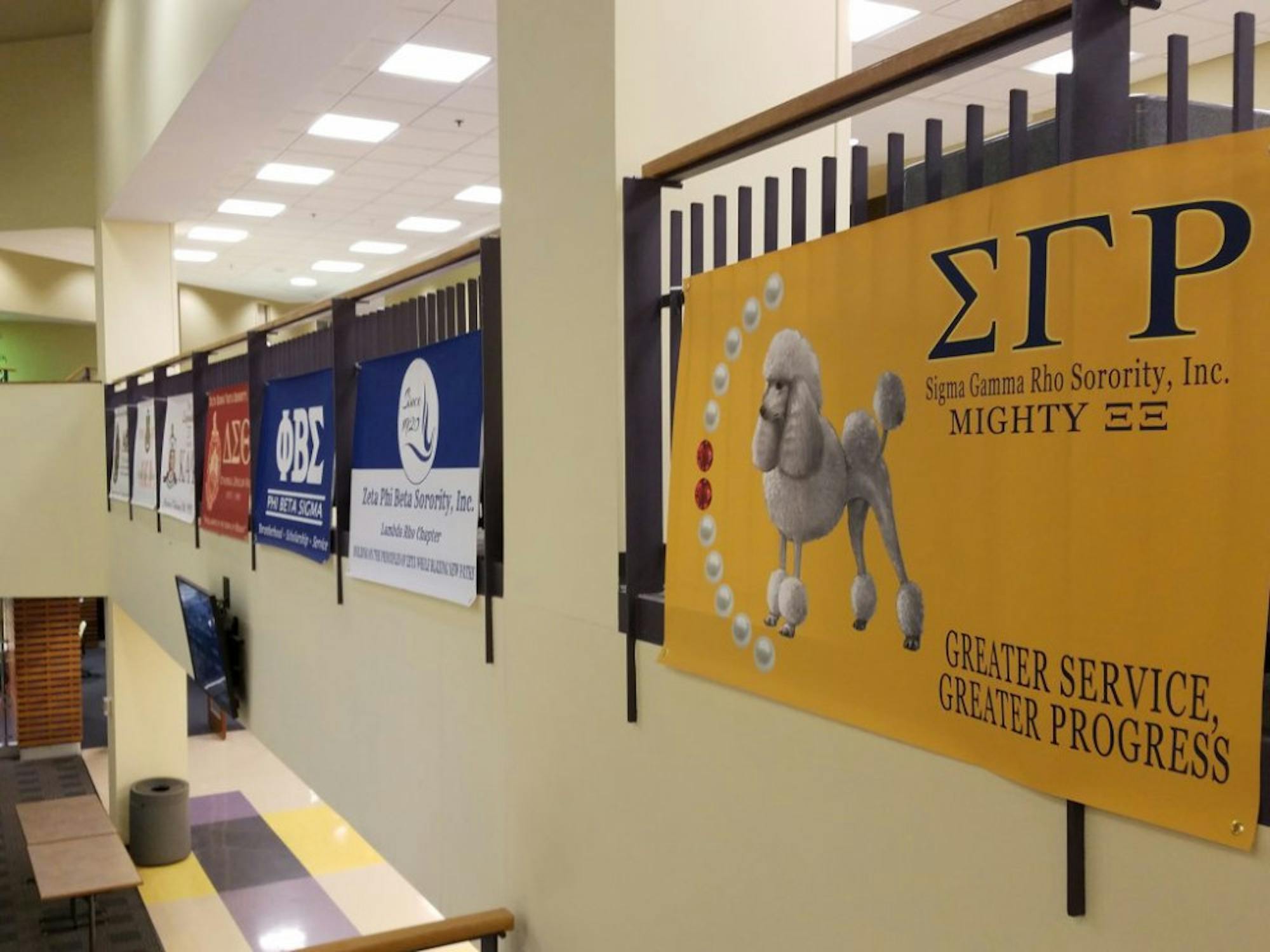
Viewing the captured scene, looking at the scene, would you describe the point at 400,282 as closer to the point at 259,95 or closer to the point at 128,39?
the point at 259,95

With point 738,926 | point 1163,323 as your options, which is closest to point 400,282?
point 738,926

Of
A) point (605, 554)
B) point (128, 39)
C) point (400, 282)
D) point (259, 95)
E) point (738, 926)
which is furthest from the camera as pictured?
point (128, 39)

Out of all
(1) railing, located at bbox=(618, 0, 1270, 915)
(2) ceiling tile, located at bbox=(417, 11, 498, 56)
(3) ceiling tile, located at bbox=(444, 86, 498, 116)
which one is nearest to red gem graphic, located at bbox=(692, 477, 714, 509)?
(1) railing, located at bbox=(618, 0, 1270, 915)

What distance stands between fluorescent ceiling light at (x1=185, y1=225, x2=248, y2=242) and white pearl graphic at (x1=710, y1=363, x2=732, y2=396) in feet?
43.8

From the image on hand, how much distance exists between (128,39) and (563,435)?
8.57 meters

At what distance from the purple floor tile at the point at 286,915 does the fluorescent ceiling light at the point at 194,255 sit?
28.1 ft

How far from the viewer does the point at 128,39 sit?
32.7ft

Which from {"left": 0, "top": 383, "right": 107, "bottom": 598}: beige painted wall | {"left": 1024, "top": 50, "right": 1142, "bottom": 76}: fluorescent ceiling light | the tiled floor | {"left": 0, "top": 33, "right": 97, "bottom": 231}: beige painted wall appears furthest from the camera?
{"left": 0, "top": 33, "right": 97, "bottom": 231}: beige painted wall

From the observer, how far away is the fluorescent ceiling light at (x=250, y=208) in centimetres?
1308

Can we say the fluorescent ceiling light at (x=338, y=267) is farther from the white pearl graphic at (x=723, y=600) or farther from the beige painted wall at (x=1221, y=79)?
the white pearl graphic at (x=723, y=600)

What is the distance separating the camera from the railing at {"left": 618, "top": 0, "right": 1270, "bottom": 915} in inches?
64.1

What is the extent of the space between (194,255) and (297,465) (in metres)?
12.7

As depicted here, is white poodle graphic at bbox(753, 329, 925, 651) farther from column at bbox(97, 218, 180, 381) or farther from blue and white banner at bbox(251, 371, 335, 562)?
column at bbox(97, 218, 180, 381)

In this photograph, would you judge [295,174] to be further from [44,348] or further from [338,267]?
[44,348]
